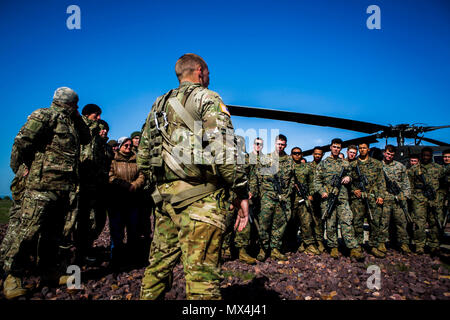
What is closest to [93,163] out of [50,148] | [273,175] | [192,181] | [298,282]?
[50,148]

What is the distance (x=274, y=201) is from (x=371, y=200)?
7.59ft

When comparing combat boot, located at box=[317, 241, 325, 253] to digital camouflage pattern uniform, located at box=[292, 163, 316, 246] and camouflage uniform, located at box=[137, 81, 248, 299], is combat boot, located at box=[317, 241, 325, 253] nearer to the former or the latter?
digital camouflage pattern uniform, located at box=[292, 163, 316, 246]

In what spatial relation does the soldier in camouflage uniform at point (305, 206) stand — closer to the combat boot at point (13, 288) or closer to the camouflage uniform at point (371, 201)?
the camouflage uniform at point (371, 201)

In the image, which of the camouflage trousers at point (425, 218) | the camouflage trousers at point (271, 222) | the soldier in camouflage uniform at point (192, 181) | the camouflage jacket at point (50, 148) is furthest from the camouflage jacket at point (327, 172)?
the camouflage jacket at point (50, 148)

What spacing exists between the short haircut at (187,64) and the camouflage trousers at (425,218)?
6115 mm

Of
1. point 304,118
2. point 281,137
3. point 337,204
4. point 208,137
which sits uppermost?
point 304,118

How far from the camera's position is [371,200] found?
5.24 metres

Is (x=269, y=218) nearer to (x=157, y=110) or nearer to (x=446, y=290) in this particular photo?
(x=446, y=290)

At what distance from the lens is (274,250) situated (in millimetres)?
4750

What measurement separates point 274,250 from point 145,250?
2.61m

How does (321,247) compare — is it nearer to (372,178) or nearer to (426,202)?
(372,178)

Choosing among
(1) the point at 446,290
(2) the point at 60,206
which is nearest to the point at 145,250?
(2) the point at 60,206

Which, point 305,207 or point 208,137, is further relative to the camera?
point 305,207

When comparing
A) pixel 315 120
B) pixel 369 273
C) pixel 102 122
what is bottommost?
pixel 369 273
